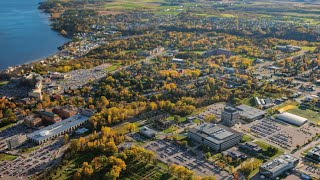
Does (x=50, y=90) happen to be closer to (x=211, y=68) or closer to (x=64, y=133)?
(x=64, y=133)

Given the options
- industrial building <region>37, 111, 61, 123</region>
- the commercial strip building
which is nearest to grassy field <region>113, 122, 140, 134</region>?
the commercial strip building

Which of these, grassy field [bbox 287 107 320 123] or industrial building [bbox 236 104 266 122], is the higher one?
industrial building [bbox 236 104 266 122]

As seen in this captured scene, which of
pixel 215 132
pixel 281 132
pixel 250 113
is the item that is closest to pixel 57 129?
pixel 215 132

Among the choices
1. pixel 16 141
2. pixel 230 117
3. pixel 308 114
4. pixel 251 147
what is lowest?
pixel 308 114

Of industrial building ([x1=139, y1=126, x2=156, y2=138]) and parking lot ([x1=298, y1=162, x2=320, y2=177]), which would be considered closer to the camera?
parking lot ([x1=298, y1=162, x2=320, y2=177])

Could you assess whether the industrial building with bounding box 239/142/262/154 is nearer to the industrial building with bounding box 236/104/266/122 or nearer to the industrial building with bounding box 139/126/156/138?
the industrial building with bounding box 236/104/266/122

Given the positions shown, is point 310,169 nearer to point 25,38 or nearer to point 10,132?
point 10,132

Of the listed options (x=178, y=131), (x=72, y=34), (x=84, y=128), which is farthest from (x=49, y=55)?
(x=178, y=131)

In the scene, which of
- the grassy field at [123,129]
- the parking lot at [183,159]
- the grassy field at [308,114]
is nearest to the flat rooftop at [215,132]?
the parking lot at [183,159]
